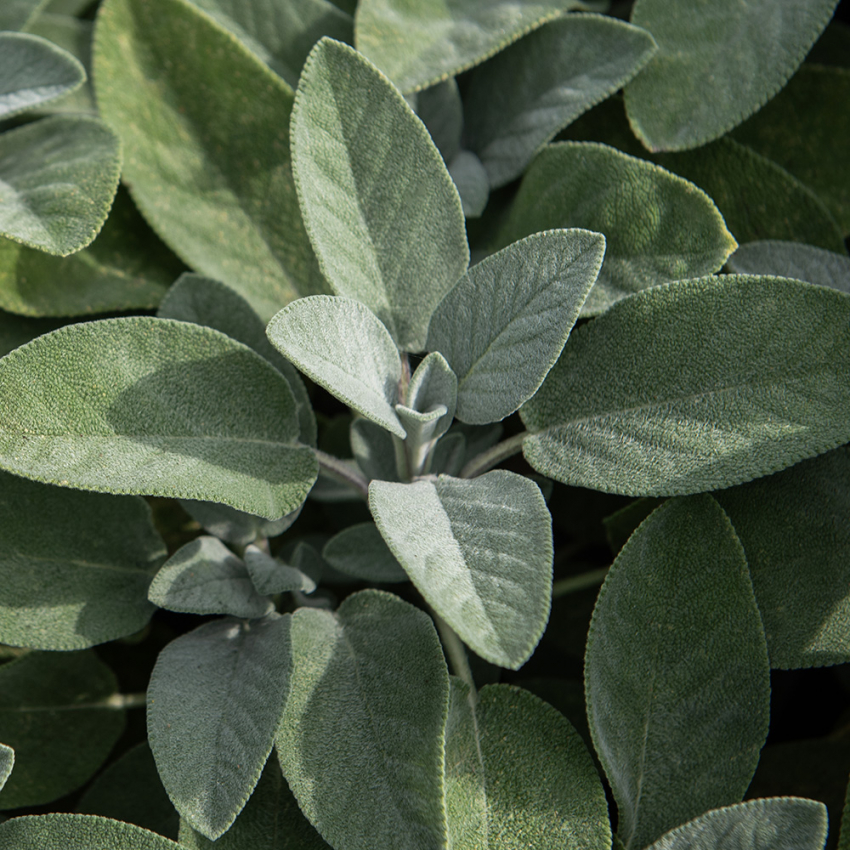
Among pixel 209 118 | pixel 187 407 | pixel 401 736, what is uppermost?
pixel 209 118

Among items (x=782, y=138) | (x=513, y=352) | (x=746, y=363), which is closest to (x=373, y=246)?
(x=513, y=352)

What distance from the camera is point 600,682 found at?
564 mm

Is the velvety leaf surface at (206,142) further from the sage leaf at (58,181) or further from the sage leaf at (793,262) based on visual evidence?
the sage leaf at (793,262)

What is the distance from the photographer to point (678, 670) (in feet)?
1.87

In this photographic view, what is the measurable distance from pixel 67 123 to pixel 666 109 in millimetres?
542

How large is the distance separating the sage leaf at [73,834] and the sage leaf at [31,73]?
21.8 inches

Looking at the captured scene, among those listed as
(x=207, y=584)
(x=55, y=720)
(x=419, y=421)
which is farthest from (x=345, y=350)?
(x=55, y=720)

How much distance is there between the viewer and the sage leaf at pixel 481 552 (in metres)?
0.45

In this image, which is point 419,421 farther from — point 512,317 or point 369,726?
point 369,726

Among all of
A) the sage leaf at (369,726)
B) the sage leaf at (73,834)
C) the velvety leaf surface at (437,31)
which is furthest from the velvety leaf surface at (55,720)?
the velvety leaf surface at (437,31)

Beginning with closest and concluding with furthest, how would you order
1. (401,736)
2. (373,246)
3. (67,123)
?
(401,736) < (373,246) < (67,123)

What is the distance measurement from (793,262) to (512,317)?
0.29 meters

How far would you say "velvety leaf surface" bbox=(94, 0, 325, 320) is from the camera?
2.43ft

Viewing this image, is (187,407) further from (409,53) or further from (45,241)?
(409,53)
